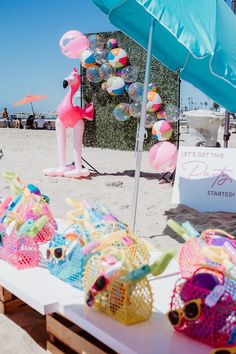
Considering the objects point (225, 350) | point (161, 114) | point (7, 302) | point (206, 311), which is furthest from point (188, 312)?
point (161, 114)

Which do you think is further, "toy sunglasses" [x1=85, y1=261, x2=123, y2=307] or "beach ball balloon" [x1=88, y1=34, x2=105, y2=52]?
"beach ball balloon" [x1=88, y1=34, x2=105, y2=52]

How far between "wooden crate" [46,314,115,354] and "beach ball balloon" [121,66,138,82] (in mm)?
7467

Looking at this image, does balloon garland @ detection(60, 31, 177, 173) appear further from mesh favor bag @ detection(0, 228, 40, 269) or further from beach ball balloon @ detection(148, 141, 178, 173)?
mesh favor bag @ detection(0, 228, 40, 269)

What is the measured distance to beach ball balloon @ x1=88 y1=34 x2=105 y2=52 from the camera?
365 inches

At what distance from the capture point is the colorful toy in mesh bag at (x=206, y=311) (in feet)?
6.12

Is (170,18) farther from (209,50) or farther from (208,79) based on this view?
(208,79)

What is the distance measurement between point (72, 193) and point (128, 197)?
0.85 metres

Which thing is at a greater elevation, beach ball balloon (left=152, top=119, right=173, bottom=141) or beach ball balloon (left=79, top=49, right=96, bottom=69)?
beach ball balloon (left=79, top=49, right=96, bottom=69)

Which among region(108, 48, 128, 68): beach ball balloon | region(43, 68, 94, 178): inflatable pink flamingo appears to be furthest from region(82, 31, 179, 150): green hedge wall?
region(43, 68, 94, 178): inflatable pink flamingo

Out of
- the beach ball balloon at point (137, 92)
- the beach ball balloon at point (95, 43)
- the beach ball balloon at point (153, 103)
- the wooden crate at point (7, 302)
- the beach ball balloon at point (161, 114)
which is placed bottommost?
the wooden crate at point (7, 302)

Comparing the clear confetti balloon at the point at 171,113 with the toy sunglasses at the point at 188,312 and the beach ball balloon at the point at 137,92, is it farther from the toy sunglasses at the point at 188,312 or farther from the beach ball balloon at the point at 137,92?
the toy sunglasses at the point at 188,312

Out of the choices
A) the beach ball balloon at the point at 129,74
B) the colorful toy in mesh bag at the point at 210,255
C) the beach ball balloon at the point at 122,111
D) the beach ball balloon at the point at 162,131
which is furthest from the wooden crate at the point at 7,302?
the beach ball balloon at the point at 129,74

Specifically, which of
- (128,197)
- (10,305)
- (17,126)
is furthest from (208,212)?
(17,126)

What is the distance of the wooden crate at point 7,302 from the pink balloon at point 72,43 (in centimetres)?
623
